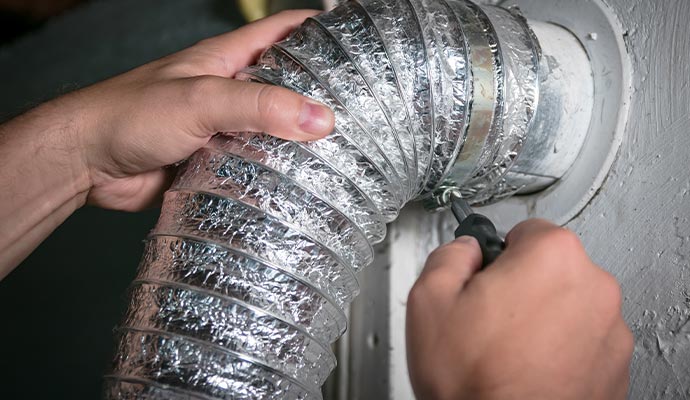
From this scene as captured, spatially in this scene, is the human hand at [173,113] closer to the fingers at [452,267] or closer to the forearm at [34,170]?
the forearm at [34,170]

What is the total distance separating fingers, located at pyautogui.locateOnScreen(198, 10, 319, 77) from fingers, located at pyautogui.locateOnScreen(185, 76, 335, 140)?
0.20 metres

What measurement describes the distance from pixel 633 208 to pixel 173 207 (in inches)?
19.7

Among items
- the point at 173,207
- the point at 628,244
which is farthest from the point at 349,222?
the point at 628,244

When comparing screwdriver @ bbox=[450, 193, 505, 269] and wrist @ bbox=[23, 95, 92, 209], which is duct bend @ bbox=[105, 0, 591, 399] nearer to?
screwdriver @ bbox=[450, 193, 505, 269]

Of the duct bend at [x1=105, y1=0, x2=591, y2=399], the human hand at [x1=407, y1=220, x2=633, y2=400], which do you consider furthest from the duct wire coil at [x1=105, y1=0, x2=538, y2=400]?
the human hand at [x1=407, y1=220, x2=633, y2=400]

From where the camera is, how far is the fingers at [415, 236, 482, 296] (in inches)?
20.0

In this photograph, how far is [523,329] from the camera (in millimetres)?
470

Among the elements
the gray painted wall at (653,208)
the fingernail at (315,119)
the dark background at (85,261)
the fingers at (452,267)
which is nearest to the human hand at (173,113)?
the fingernail at (315,119)

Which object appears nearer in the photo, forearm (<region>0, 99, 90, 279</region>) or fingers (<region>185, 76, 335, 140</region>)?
fingers (<region>185, 76, 335, 140</region>)

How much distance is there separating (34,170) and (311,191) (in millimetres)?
401

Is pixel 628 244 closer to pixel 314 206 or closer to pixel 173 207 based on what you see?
pixel 314 206

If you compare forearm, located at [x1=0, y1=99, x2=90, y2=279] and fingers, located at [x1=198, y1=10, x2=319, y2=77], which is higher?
fingers, located at [x1=198, y1=10, x2=319, y2=77]

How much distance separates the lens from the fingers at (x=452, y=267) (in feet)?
1.66

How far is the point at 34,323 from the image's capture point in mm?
1475
